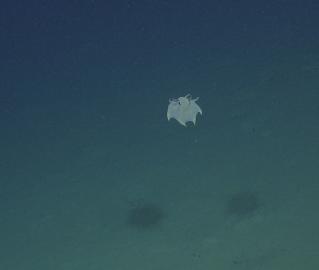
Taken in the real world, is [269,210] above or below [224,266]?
above

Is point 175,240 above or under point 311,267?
above

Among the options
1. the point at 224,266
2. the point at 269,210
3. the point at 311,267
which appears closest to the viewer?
the point at 311,267

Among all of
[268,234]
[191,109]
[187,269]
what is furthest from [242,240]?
[191,109]

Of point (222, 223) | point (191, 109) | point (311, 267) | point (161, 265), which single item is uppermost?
Answer: point (191, 109)

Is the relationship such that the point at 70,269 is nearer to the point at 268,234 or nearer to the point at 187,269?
the point at 187,269

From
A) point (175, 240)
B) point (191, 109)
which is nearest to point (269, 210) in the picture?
point (175, 240)

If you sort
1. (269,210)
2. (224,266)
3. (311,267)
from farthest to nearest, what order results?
(269,210)
(224,266)
(311,267)

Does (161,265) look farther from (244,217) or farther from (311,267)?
(311,267)

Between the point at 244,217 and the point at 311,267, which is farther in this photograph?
the point at 244,217

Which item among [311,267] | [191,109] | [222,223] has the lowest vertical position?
[311,267]
